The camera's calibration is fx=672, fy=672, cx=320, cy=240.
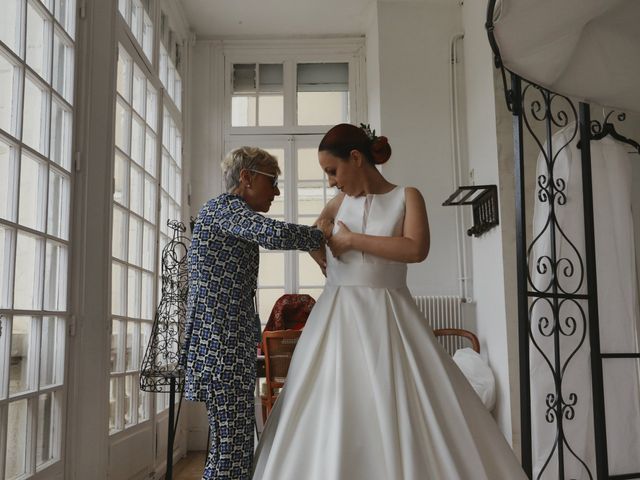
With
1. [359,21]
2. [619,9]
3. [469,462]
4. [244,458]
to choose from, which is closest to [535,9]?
[619,9]

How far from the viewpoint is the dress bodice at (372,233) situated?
2.21 m

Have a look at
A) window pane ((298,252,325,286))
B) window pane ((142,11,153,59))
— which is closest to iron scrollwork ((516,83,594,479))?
window pane ((142,11,153,59))

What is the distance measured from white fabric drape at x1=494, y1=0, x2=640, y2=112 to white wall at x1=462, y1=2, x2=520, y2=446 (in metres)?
1.90

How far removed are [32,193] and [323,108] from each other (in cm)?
390

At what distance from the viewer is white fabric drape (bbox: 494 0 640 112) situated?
6.76ft

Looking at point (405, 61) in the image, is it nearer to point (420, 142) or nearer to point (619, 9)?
point (420, 142)

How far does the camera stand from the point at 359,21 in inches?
233

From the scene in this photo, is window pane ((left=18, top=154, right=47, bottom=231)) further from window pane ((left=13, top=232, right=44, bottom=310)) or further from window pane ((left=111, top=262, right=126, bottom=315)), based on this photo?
window pane ((left=111, top=262, right=126, bottom=315))

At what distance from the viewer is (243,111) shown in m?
6.16

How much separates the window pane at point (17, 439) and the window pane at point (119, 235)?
1.24 m

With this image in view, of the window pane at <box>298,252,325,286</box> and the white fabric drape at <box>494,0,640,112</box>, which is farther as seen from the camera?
the window pane at <box>298,252,325,286</box>

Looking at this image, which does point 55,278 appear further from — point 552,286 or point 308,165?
point 308,165

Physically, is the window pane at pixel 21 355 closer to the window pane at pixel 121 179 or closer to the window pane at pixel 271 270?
the window pane at pixel 121 179

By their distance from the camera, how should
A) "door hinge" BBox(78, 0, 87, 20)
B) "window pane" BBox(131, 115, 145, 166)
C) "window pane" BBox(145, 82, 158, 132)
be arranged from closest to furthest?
1. "door hinge" BBox(78, 0, 87, 20)
2. "window pane" BBox(131, 115, 145, 166)
3. "window pane" BBox(145, 82, 158, 132)
